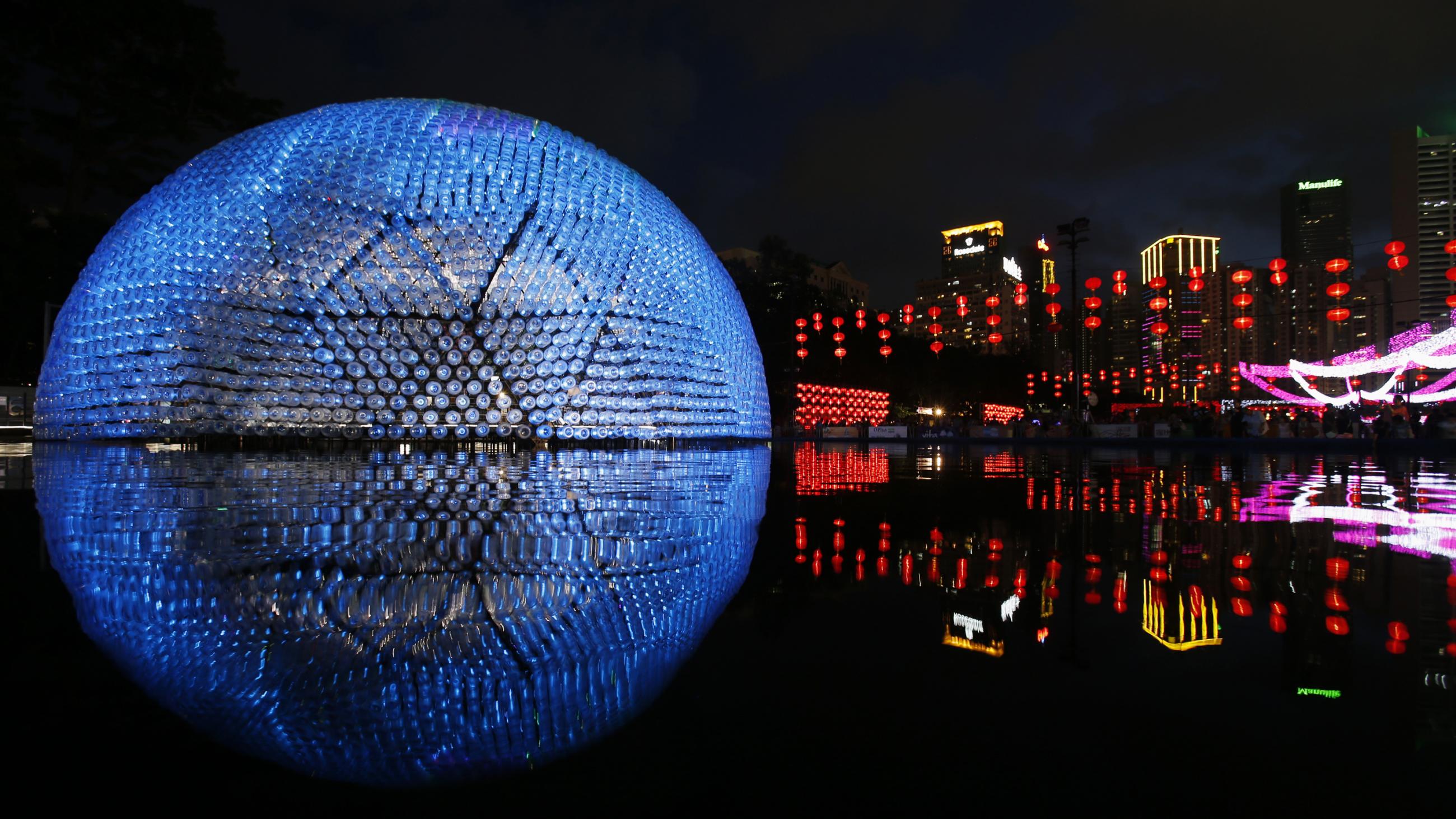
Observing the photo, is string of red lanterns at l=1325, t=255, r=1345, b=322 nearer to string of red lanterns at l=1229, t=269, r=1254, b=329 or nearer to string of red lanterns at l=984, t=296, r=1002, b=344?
string of red lanterns at l=1229, t=269, r=1254, b=329

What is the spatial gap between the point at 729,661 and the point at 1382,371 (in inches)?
1741

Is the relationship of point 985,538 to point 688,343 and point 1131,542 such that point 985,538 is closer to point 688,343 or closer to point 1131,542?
point 1131,542

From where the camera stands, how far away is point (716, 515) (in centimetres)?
450

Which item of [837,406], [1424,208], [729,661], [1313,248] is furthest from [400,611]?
[1313,248]

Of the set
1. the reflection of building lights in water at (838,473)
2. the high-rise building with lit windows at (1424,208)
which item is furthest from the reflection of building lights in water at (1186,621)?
the high-rise building with lit windows at (1424,208)

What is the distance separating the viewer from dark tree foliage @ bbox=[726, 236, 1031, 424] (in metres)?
41.9

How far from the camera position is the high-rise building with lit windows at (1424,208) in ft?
102

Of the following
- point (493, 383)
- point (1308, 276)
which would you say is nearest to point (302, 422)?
point (493, 383)

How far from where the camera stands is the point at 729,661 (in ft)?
5.89

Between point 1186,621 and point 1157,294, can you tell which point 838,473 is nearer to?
point 1186,621

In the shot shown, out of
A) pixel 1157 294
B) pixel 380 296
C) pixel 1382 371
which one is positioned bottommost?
pixel 380 296

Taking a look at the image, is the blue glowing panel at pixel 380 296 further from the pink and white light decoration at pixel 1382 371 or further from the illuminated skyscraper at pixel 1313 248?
the illuminated skyscraper at pixel 1313 248

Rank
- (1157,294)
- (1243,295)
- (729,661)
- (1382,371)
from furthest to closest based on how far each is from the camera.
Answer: (1382,371), (1243,295), (1157,294), (729,661)

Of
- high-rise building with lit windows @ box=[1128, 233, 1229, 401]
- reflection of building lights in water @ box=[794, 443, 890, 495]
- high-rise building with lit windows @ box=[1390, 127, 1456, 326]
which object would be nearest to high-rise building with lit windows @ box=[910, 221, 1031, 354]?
high-rise building with lit windows @ box=[1128, 233, 1229, 401]
